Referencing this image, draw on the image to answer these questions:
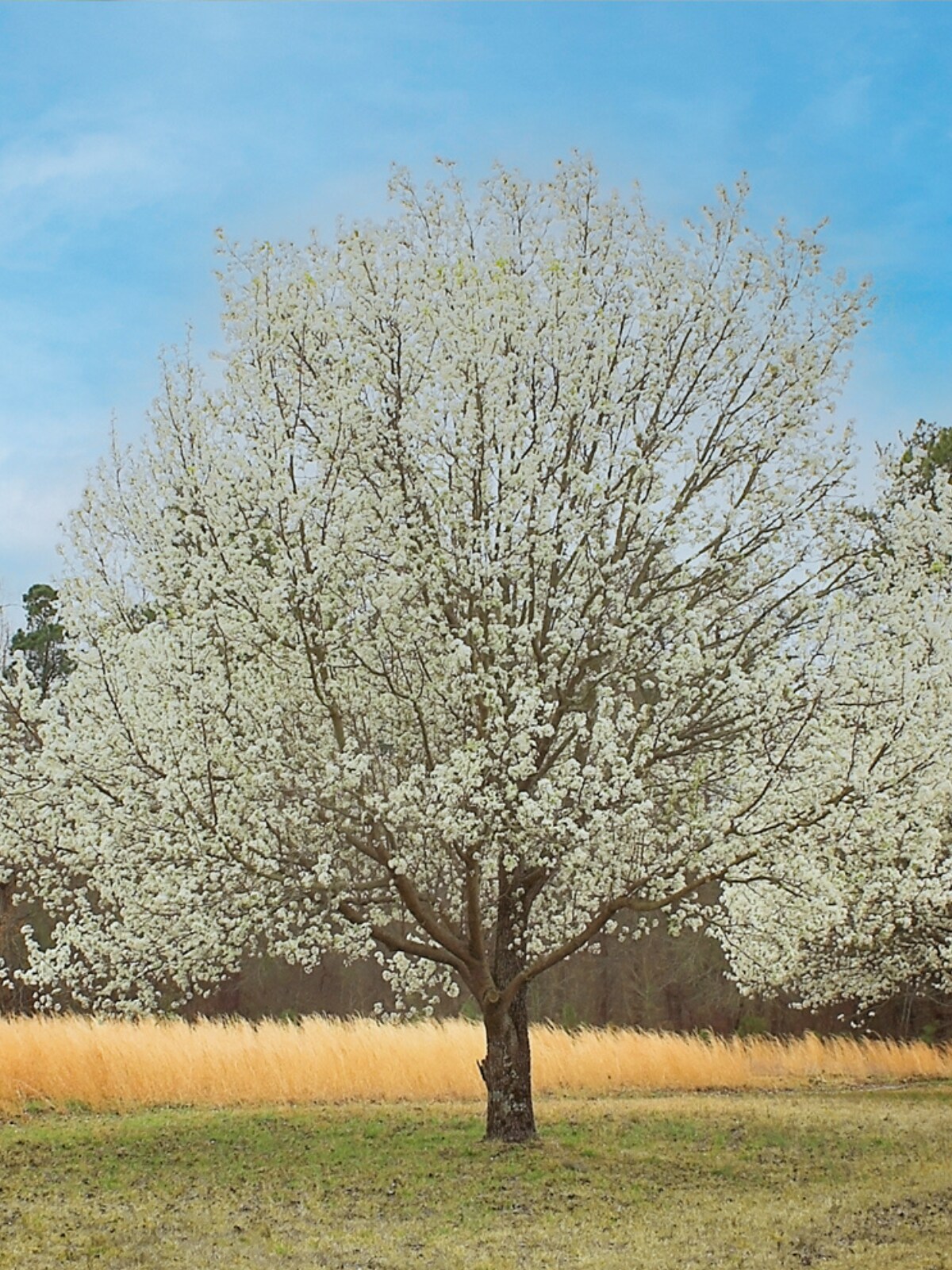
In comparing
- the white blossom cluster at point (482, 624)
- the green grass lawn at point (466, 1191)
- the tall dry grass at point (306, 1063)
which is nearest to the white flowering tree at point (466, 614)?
the white blossom cluster at point (482, 624)

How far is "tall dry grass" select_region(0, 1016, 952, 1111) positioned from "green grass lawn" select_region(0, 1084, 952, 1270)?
33.6 inches

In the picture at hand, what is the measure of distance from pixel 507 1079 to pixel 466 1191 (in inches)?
91.2

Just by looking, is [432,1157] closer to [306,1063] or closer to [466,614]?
[466,614]

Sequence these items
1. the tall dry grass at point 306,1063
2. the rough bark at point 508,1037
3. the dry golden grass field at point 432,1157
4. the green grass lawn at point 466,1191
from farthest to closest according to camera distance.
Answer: the tall dry grass at point 306,1063, the rough bark at point 508,1037, the dry golden grass field at point 432,1157, the green grass lawn at point 466,1191

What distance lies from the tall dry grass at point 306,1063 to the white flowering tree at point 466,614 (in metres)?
4.91

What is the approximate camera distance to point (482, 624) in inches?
473

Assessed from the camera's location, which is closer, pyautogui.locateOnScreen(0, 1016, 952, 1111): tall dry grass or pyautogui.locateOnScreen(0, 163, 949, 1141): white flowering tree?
pyautogui.locateOnScreen(0, 163, 949, 1141): white flowering tree

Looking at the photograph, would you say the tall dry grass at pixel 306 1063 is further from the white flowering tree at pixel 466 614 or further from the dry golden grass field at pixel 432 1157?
the white flowering tree at pixel 466 614

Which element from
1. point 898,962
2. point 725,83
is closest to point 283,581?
point 725,83

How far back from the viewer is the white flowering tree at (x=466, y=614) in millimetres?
11039

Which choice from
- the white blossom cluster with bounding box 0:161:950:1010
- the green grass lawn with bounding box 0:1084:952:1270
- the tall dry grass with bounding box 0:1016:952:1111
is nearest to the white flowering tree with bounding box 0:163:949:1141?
the white blossom cluster with bounding box 0:161:950:1010

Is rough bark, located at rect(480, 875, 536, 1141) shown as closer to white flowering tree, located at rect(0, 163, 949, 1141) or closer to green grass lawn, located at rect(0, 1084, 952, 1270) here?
white flowering tree, located at rect(0, 163, 949, 1141)

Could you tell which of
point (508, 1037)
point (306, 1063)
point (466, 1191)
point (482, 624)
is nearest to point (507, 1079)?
point (508, 1037)

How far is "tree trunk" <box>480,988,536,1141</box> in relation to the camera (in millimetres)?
12711
